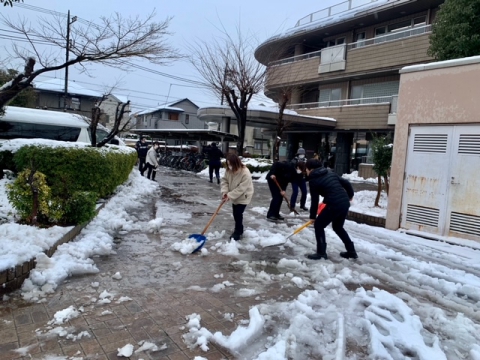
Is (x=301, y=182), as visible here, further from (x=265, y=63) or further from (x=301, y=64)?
(x=301, y=64)

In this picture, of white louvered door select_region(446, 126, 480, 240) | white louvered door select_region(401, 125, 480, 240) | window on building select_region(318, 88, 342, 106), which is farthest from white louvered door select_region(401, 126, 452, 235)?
window on building select_region(318, 88, 342, 106)

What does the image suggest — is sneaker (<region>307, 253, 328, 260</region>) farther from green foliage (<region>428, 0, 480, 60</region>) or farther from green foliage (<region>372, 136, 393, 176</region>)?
green foliage (<region>428, 0, 480, 60</region>)

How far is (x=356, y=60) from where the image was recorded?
20.7 meters

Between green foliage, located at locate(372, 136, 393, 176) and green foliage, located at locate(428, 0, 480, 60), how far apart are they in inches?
137

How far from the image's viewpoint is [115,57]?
24.7 ft

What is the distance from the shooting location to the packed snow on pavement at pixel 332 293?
288cm

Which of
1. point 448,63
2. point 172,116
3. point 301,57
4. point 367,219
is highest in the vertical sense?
point 301,57

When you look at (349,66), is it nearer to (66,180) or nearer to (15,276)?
(66,180)

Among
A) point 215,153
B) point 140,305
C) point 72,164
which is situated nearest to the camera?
point 140,305

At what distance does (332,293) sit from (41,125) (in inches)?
365

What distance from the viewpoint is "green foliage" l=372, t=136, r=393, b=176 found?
8852 mm

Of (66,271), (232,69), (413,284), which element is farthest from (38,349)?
(232,69)

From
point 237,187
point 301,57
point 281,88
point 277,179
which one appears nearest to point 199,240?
point 237,187

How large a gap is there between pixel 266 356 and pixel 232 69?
1671cm
